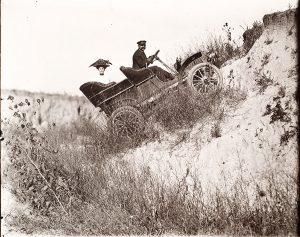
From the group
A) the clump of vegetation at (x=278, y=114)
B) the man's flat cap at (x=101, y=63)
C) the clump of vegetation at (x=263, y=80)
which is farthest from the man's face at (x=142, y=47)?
the clump of vegetation at (x=278, y=114)

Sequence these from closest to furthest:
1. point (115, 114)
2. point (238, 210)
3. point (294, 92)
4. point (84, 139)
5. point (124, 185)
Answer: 1. point (238, 210)
2. point (124, 185)
3. point (294, 92)
4. point (115, 114)
5. point (84, 139)

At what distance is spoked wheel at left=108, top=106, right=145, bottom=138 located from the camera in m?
9.38

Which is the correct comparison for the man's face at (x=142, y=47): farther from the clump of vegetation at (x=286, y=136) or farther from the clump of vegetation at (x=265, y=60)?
the clump of vegetation at (x=286, y=136)

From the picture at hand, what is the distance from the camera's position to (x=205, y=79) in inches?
374

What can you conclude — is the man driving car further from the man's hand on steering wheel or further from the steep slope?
the steep slope

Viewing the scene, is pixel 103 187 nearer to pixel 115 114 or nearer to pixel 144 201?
pixel 144 201

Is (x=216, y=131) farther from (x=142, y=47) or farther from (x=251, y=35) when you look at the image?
(x=251, y=35)

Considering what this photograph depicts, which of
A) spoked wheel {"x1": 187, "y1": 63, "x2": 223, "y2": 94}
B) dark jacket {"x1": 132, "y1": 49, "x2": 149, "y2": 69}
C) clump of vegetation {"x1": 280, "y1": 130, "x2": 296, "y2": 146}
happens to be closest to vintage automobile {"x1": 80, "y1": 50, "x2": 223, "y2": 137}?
spoked wheel {"x1": 187, "y1": 63, "x2": 223, "y2": 94}

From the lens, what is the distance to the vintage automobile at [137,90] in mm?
9352

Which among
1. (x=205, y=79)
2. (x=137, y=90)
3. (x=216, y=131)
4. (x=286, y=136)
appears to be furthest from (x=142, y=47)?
(x=286, y=136)

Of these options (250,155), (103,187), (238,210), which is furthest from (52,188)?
(250,155)

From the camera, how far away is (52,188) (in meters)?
6.61

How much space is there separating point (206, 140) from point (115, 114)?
2.16 m

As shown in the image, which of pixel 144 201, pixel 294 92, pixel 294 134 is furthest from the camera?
pixel 294 92
